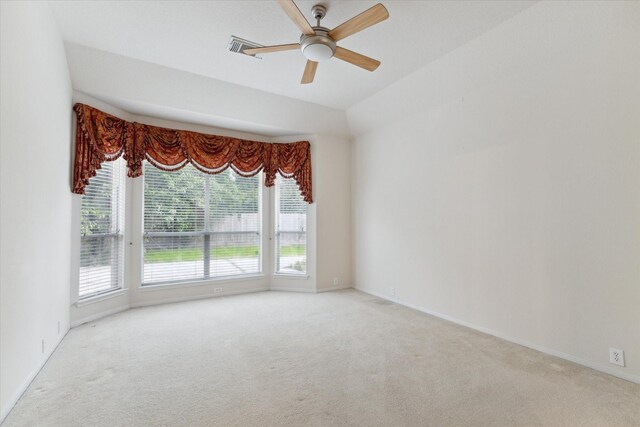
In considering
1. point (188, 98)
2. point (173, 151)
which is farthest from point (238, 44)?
point (173, 151)

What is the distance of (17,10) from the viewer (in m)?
2.07

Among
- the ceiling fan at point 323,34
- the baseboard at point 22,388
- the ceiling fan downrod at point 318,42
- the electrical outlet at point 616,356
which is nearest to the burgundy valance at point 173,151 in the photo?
the baseboard at point 22,388

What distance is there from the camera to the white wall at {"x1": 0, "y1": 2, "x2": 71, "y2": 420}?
1.96 metres

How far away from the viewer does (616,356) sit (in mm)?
2441

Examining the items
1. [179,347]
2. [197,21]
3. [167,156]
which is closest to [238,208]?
[167,156]

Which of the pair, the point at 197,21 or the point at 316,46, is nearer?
the point at 316,46

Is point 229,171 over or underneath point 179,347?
over

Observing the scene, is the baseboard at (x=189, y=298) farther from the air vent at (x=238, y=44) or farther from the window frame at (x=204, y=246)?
the air vent at (x=238, y=44)

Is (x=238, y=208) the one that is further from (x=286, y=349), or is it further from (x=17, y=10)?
(x=17, y=10)

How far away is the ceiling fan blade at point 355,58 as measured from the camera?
2.63 m

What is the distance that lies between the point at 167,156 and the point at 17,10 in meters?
2.48

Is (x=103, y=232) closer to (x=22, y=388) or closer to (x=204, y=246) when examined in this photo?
(x=204, y=246)

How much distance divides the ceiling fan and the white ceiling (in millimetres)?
277

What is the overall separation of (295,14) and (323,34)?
393 millimetres
